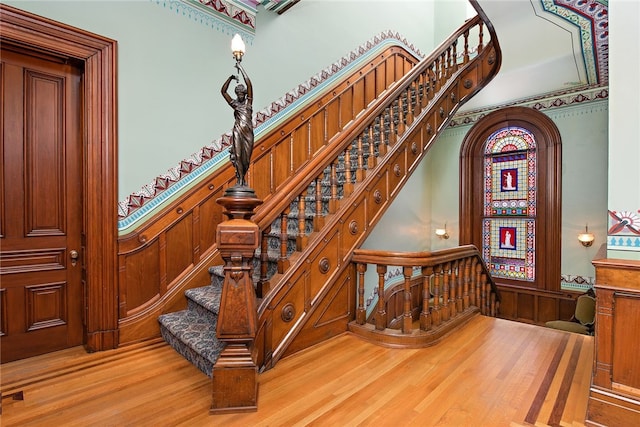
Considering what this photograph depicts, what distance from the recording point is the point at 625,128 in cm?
156

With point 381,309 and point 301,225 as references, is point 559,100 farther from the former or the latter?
point 301,225

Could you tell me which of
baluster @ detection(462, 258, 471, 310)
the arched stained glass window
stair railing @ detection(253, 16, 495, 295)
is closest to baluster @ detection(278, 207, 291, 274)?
stair railing @ detection(253, 16, 495, 295)

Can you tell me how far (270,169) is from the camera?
3.43 m

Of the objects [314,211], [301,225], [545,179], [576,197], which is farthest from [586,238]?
[301,225]

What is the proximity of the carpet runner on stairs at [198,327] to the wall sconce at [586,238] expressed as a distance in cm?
497

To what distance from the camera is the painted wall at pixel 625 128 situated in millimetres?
1535

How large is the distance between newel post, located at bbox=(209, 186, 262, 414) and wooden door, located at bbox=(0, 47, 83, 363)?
1.47m

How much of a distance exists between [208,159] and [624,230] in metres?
2.85

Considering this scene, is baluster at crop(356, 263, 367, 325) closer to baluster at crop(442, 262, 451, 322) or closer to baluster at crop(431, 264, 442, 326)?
baluster at crop(431, 264, 442, 326)

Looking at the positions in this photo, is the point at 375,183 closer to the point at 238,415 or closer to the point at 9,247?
the point at 238,415

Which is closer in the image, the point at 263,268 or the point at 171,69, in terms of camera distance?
the point at 263,268

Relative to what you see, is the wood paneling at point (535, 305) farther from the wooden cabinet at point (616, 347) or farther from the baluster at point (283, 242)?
the baluster at point (283, 242)

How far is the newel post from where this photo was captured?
1629 mm

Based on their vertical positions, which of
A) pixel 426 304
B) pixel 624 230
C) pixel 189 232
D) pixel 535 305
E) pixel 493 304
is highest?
pixel 624 230
